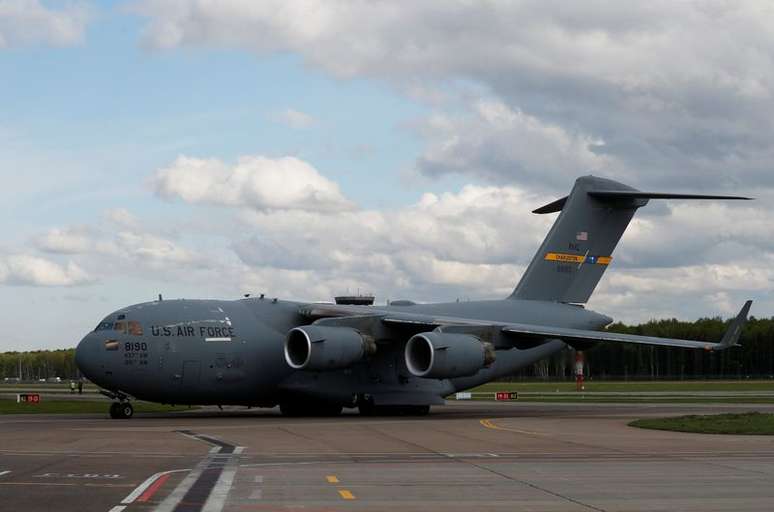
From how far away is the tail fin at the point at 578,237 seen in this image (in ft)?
141

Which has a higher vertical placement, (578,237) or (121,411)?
(578,237)

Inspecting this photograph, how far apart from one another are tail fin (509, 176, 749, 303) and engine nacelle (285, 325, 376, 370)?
944 centimetres

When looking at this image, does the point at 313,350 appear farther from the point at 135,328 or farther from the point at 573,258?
the point at 573,258

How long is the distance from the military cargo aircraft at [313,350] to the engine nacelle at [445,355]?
0.03 m

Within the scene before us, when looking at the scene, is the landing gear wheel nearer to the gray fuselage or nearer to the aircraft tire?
the aircraft tire

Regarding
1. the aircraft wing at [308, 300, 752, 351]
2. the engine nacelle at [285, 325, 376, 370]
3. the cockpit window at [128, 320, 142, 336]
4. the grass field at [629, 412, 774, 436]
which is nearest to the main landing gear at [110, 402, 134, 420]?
the cockpit window at [128, 320, 142, 336]

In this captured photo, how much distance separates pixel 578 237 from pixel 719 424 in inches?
640

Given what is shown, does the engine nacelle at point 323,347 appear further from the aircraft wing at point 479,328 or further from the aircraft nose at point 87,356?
the aircraft nose at point 87,356

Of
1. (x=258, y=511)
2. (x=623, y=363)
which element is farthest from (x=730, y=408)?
(x=623, y=363)

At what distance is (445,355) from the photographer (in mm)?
35812

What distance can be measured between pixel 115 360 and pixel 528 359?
1520 cm

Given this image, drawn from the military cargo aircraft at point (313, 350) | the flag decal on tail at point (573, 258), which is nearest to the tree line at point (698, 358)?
the flag decal on tail at point (573, 258)

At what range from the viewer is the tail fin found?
43125mm

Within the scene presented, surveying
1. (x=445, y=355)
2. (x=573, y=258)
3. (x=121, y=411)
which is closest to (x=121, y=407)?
→ (x=121, y=411)
